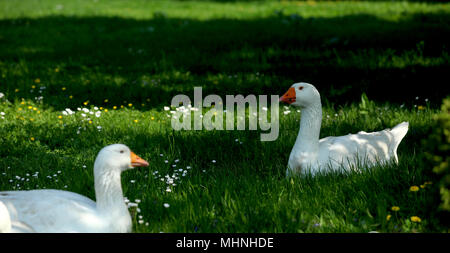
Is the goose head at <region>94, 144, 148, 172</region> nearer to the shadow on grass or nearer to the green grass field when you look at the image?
the green grass field

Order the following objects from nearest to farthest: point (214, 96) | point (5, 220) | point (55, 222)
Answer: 1. point (5, 220)
2. point (55, 222)
3. point (214, 96)

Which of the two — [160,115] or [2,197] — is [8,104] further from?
[2,197]

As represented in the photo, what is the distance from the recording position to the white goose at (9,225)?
2858mm

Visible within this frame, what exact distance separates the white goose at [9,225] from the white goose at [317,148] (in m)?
2.35

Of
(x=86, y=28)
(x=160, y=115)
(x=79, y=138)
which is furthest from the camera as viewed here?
(x=86, y=28)

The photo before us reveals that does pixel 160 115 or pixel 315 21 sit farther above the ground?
pixel 315 21

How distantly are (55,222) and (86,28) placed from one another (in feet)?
35.5

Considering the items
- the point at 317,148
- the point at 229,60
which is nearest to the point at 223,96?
the point at 229,60

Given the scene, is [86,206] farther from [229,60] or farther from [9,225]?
[229,60]

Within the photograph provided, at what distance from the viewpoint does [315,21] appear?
12297mm

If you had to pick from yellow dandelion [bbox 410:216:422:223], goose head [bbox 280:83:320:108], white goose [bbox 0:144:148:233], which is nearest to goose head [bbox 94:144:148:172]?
white goose [bbox 0:144:148:233]

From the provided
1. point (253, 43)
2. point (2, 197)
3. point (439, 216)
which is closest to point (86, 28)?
point (253, 43)

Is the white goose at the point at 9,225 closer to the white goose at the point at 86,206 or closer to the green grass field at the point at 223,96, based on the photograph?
the white goose at the point at 86,206
